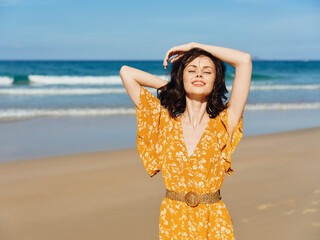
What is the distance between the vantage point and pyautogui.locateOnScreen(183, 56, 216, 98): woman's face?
7.20 feet

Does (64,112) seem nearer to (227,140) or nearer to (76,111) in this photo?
(76,111)

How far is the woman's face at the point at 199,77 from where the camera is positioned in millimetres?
2195

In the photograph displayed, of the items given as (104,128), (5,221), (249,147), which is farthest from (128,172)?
(104,128)

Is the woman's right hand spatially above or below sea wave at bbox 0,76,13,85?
above

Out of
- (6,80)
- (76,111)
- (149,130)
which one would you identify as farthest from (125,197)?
(6,80)

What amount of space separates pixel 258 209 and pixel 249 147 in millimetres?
2879

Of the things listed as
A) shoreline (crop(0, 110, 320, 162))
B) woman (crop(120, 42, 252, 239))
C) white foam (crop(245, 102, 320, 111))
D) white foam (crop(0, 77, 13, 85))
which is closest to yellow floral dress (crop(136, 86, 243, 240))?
woman (crop(120, 42, 252, 239))

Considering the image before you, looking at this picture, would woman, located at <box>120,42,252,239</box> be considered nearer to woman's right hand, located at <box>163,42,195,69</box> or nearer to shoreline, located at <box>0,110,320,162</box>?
woman's right hand, located at <box>163,42,195,69</box>

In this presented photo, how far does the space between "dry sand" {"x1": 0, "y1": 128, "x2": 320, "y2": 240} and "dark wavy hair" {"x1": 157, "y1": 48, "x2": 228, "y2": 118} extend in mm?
2103

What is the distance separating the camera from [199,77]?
86.7 inches

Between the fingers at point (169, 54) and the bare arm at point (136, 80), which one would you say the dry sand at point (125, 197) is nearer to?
the bare arm at point (136, 80)

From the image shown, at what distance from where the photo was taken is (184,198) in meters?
2.16

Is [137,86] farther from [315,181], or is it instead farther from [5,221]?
[315,181]

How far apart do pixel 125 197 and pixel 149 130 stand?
9.22ft
